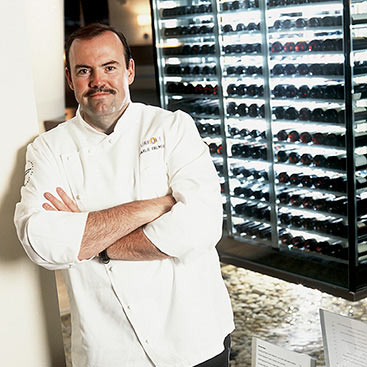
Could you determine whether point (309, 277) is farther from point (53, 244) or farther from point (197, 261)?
point (53, 244)

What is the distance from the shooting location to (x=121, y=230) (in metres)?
1.78

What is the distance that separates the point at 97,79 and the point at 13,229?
48 cm

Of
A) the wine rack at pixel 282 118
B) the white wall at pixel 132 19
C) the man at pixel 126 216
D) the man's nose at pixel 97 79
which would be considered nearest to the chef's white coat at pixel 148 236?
the man at pixel 126 216

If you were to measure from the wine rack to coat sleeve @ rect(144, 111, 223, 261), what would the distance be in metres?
2.29

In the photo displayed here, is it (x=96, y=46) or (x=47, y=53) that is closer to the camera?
(x=96, y=46)

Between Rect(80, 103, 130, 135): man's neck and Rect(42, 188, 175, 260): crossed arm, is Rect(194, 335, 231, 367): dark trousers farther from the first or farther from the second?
Rect(80, 103, 130, 135): man's neck

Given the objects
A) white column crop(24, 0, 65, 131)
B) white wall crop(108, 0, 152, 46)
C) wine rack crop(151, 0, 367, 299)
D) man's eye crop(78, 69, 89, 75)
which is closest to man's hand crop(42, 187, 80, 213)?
man's eye crop(78, 69, 89, 75)

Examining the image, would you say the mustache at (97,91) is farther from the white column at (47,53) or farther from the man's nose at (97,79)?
the white column at (47,53)

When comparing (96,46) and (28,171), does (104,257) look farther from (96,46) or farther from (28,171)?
(96,46)

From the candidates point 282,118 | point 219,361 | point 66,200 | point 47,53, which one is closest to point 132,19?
point 282,118

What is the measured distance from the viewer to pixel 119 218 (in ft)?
5.83

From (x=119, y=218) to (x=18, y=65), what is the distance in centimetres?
49

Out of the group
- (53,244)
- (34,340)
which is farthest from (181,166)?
(34,340)

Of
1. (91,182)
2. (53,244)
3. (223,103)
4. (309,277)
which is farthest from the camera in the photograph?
(223,103)
